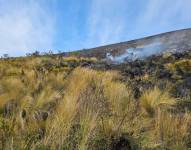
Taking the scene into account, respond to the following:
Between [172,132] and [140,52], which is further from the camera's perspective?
[140,52]

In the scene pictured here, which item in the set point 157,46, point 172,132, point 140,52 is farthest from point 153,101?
point 157,46

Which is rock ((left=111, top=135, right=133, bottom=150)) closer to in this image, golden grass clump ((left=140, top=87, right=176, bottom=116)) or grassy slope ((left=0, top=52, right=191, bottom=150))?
grassy slope ((left=0, top=52, right=191, bottom=150))

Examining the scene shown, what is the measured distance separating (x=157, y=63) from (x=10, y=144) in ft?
36.7

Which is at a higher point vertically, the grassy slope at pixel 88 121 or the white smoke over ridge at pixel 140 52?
the white smoke over ridge at pixel 140 52

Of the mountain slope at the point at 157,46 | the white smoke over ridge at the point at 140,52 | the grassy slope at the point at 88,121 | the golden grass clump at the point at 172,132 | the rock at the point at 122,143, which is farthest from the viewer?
the mountain slope at the point at 157,46

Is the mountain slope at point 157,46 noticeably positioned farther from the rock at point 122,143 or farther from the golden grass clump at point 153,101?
the rock at point 122,143

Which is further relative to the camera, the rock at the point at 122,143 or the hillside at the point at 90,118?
the rock at the point at 122,143

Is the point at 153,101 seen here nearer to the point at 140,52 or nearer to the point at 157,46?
the point at 140,52

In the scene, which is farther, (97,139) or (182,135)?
(182,135)

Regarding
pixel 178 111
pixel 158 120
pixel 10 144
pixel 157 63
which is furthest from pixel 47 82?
pixel 157 63

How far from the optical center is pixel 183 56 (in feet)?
51.3

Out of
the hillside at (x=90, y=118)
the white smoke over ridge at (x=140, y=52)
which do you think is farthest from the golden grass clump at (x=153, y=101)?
the white smoke over ridge at (x=140, y=52)

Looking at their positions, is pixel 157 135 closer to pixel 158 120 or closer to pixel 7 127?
pixel 158 120

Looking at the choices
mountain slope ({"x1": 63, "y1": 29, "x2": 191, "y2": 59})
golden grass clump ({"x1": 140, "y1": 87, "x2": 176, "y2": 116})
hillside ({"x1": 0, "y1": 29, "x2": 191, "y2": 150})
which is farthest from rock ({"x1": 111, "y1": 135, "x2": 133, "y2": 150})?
mountain slope ({"x1": 63, "y1": 29, "x2": 191, "y2": 59})
